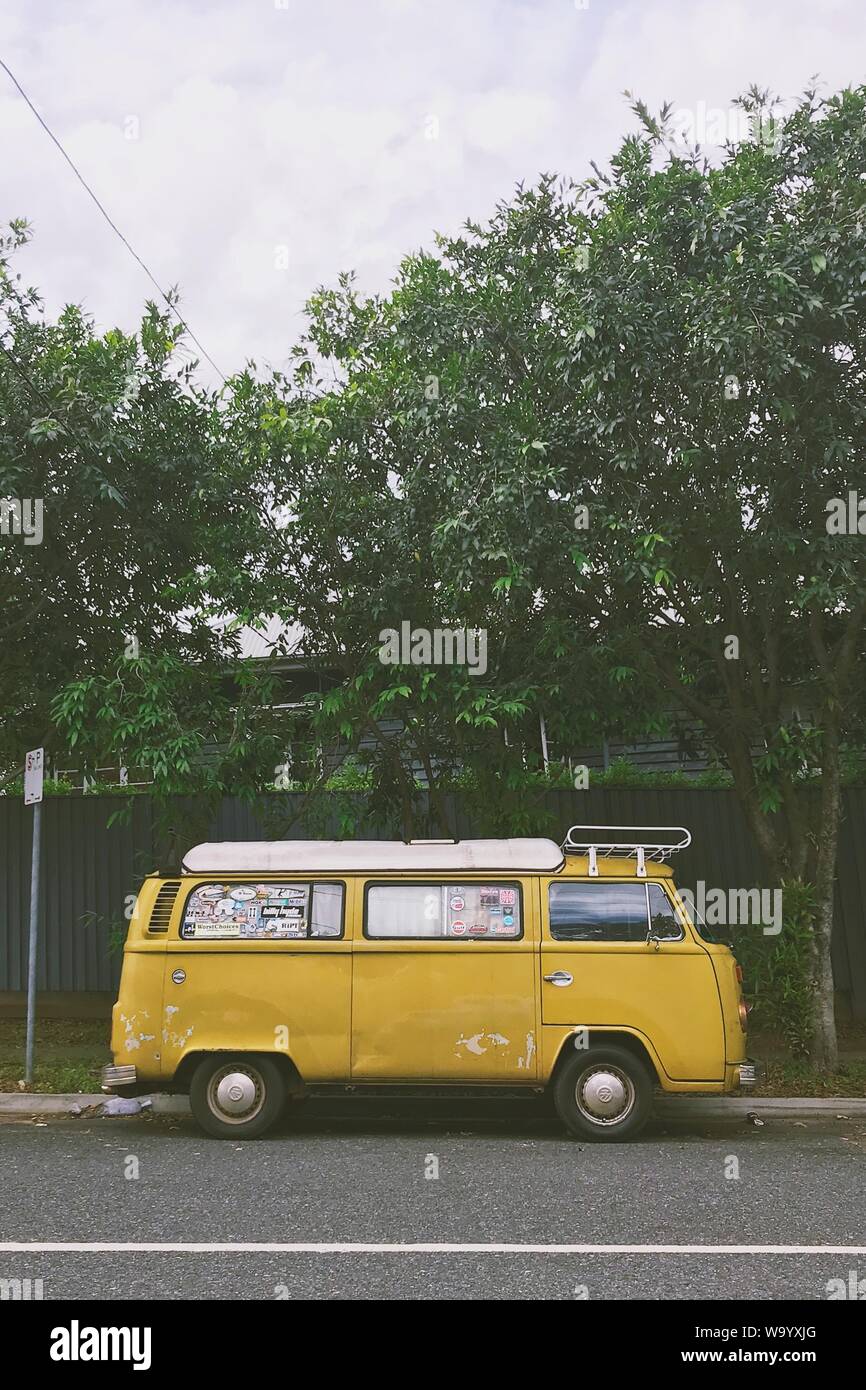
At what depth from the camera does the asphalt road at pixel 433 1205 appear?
5035mm

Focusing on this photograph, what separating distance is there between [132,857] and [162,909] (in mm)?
4891

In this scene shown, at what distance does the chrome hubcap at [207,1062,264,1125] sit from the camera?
836 cm

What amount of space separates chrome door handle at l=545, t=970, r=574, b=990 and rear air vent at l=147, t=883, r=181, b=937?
3.07 metres

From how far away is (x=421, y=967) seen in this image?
840 cm

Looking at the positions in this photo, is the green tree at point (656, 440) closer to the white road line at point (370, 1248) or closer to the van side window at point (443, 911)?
the van side window at point (443, 911)

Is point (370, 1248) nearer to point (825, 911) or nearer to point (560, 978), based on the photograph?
point (560, 978)

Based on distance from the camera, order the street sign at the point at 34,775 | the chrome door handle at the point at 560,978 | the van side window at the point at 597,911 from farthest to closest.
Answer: the street sign at the point at 34,775
the van side window at the point at 597,911
the chrome door handle at the point at 560,978

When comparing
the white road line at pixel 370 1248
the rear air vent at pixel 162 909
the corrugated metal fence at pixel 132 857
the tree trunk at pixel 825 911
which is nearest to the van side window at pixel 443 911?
the rear air vent at pixel 162 909

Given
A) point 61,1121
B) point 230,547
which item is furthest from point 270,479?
point 61,1121

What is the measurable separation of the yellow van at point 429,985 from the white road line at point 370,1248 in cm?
261

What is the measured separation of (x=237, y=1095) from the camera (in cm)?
836

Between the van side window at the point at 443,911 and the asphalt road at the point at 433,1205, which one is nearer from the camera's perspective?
the asphalt road at the point at 433,1205
